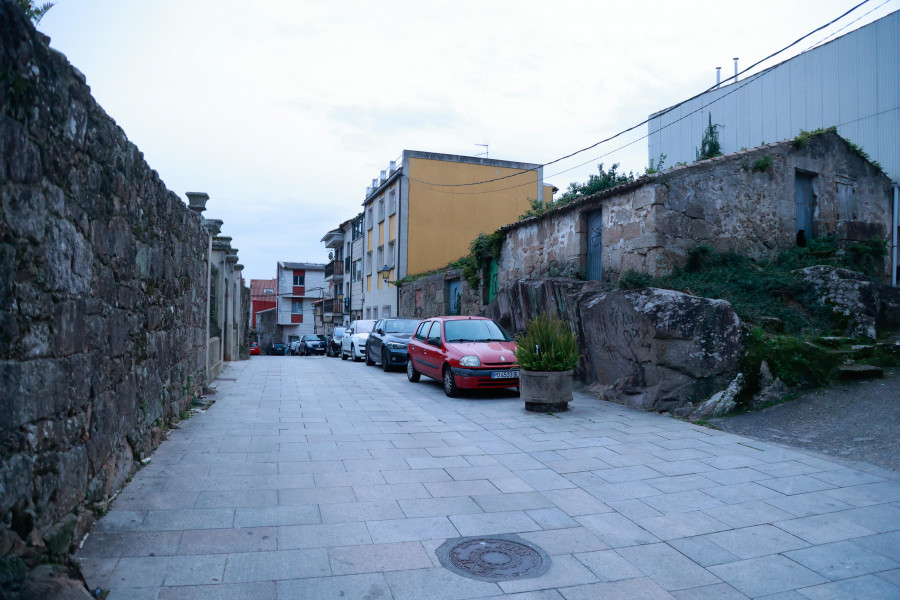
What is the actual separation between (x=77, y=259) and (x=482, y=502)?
3379 mm

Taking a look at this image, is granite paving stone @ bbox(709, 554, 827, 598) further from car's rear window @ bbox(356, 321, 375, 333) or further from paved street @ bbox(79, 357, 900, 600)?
car's rear window @ bbox(356, 321, 375, 333)

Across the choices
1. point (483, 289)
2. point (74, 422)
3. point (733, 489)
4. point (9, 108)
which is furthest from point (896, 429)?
point (483, 289)

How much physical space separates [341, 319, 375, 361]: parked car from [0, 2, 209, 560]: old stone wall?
643 inches

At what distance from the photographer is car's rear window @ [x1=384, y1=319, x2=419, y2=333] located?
711 inches

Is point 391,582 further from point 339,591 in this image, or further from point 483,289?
point 483,289

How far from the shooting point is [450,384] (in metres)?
11.1

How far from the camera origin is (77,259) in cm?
360

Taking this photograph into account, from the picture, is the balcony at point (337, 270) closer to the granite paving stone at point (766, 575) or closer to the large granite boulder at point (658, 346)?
the large granite boulder at point (658, 346)

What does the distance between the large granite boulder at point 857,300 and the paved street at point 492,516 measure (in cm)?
398

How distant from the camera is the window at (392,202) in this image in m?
31.5

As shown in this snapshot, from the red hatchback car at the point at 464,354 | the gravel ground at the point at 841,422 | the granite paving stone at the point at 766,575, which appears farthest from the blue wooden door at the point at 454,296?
the granite paving stone at the point at 766,575

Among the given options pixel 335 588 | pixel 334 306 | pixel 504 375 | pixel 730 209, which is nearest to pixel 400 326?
pixel 504 375

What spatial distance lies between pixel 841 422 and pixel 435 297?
1787 cm

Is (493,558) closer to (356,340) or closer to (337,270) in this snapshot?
(356,340)
